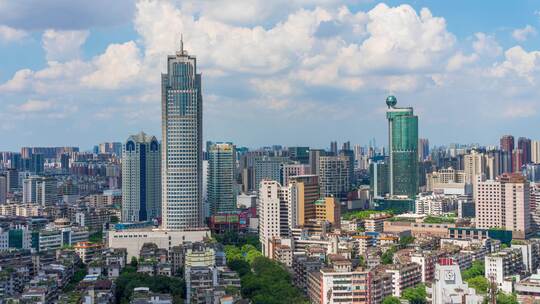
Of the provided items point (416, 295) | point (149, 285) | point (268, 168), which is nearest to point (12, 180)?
point (268, 168)

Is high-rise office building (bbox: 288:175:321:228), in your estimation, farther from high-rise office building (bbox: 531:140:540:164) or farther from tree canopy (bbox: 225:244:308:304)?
high-rise office building (bbox: 531:140:540:164)

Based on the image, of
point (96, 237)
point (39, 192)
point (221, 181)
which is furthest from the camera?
point (39, 192)

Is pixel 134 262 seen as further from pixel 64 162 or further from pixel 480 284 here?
pixel 64 162

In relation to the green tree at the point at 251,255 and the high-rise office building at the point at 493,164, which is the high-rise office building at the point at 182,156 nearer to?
the green tree at the point at 251,255

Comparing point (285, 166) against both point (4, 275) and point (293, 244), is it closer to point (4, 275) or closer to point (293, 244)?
point (293, 244)

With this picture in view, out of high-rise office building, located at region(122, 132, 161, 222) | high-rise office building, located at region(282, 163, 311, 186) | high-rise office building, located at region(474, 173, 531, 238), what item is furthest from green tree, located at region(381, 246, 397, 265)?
high-rise office building, located at region(282, 163, 311, 186)

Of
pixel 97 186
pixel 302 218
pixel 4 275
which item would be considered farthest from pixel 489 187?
pixel 97 186

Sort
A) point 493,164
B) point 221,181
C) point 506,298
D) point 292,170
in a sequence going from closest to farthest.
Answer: point 506,298 < point 221,181 < point 292,170 < point 493,164
